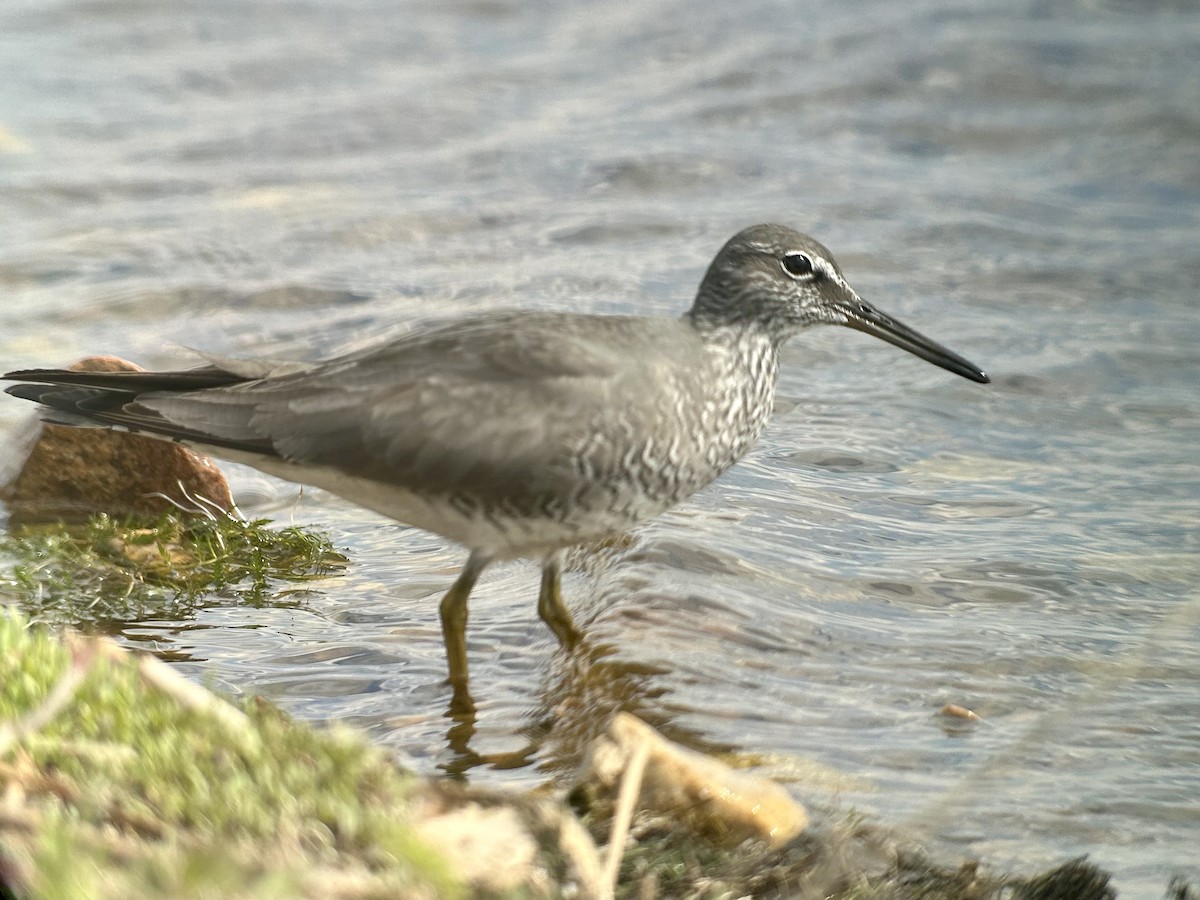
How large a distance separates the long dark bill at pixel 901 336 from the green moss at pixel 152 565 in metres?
2.49

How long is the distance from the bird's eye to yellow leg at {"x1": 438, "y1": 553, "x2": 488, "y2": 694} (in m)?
1.60

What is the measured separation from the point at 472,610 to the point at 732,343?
65.7 inches

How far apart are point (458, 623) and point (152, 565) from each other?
60.0 inches

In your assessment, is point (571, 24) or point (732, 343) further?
point (571, 24)

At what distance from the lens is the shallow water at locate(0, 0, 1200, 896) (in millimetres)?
5312

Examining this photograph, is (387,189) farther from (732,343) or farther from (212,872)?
(212,872)

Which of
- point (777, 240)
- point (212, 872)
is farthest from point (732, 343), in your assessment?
point (212, 872)

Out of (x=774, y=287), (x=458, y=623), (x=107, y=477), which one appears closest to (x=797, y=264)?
(x=774, y=287)

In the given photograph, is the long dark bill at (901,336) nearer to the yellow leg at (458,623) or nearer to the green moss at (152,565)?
the yellow leg at (458,623)

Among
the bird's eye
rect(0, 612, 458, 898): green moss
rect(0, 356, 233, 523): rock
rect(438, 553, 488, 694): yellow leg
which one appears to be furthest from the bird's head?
rect(0, 612, 458, 898): green moss

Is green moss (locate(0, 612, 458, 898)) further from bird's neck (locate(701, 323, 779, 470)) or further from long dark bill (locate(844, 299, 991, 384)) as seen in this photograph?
long dark bill (locate(844, 299, 991, 384))

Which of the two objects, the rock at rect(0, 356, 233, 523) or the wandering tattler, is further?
the rock at rect(0, 356, 233, 523)

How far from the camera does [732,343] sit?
558 centimetres

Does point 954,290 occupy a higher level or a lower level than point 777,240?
lower
